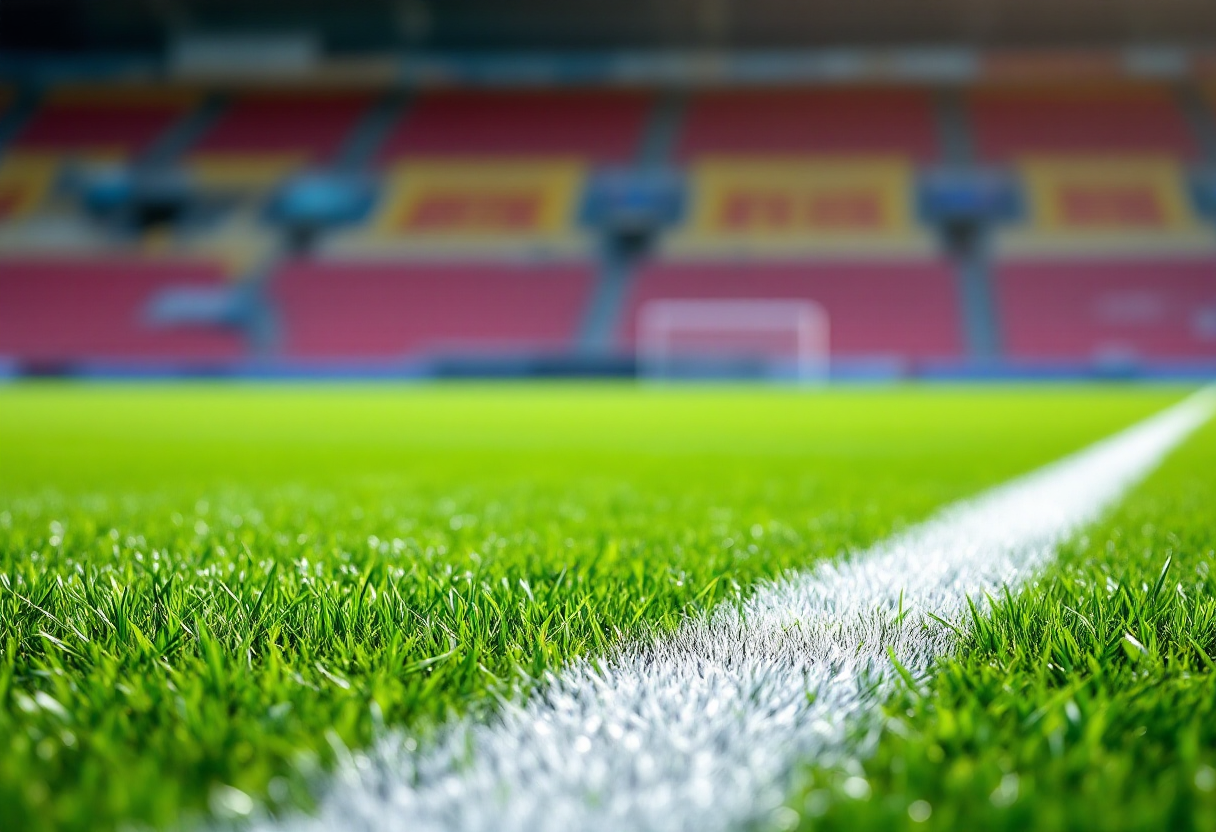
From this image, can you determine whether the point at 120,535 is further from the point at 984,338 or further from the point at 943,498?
the point at 984,338

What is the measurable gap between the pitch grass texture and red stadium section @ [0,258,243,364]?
21125 millimetres

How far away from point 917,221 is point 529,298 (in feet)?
27.3

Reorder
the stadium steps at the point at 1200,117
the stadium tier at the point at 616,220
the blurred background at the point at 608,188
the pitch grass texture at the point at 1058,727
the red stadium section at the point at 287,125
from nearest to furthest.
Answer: the pitch grass texture at the point at 1058,727 < the blurred background at the point at 608,188 < the stadium tier at the point at 616,220 < the stadium steps at the point at 1200,117 < the red stadium section at the point at 287,125

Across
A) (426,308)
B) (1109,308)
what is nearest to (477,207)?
(426,308)

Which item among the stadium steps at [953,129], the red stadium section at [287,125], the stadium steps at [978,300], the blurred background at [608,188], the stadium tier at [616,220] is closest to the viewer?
the stadium steps at [978,300]

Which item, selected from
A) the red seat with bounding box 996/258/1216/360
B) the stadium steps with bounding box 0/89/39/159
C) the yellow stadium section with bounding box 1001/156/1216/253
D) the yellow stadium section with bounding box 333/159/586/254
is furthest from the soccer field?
the stadium steps with bounding box 0/89/39/159

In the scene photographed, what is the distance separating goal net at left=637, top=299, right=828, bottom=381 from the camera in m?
19.2

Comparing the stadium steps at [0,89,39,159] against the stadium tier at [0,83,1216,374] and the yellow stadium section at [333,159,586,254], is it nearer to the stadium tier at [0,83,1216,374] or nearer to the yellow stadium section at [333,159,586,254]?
the stadium tier at [0,83,1216,374]

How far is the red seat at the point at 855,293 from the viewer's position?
65.5 feet

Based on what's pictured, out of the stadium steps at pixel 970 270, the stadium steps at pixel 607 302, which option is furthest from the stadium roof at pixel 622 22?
the stadium steps at pixel 607 302

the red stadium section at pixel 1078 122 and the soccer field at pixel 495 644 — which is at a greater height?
the red stadium section at pixel 1078 122

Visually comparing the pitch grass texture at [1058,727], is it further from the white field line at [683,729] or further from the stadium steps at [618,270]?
the stadium steps at [618,270]

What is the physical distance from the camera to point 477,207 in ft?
75.8

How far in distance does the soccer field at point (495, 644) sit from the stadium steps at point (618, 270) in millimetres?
17214
